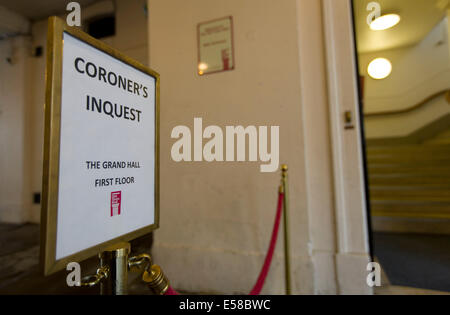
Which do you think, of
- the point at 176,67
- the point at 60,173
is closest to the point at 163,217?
the point at 176,67

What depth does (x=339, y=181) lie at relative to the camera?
1.79 metres

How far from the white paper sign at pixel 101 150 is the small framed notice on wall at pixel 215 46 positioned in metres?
1.62

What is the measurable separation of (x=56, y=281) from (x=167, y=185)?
148cm

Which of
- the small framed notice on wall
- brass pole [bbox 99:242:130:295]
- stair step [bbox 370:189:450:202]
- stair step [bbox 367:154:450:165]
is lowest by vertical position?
stair step [bbox 370:189:450:202]

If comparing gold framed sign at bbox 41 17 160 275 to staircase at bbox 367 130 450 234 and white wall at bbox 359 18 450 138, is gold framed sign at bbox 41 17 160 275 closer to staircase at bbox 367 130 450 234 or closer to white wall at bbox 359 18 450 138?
staircase at bbox 367 130 450 234

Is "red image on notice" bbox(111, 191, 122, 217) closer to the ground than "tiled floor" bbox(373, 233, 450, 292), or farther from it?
farther from it

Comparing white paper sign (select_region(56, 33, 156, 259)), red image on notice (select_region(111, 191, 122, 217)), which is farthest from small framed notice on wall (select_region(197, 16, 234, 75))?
red image on notice (select_region(111, 191, 122, 217))

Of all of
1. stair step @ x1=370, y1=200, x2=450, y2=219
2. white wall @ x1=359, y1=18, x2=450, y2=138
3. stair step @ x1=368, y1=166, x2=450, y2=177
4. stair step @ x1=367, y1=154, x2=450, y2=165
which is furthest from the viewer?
white wall @ x1=359, y1=18, x2=450, y2=138

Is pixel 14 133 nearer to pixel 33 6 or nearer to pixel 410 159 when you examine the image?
pixel 33 6

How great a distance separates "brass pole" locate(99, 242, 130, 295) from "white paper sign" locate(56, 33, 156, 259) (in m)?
0.03

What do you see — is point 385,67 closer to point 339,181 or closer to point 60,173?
point 339,181

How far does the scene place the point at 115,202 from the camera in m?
0.46

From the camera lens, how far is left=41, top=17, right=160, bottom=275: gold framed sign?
0.35 meters

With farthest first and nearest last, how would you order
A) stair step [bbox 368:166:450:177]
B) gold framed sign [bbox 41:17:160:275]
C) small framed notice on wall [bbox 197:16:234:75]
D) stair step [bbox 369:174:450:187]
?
stair step [bbox 368:166:450:177] → stair step [bbox 369:174:450:187] → small framed notice on wall [bbox 197:16:234:75] → gold framed sign [bbox 41:17:160:275]
